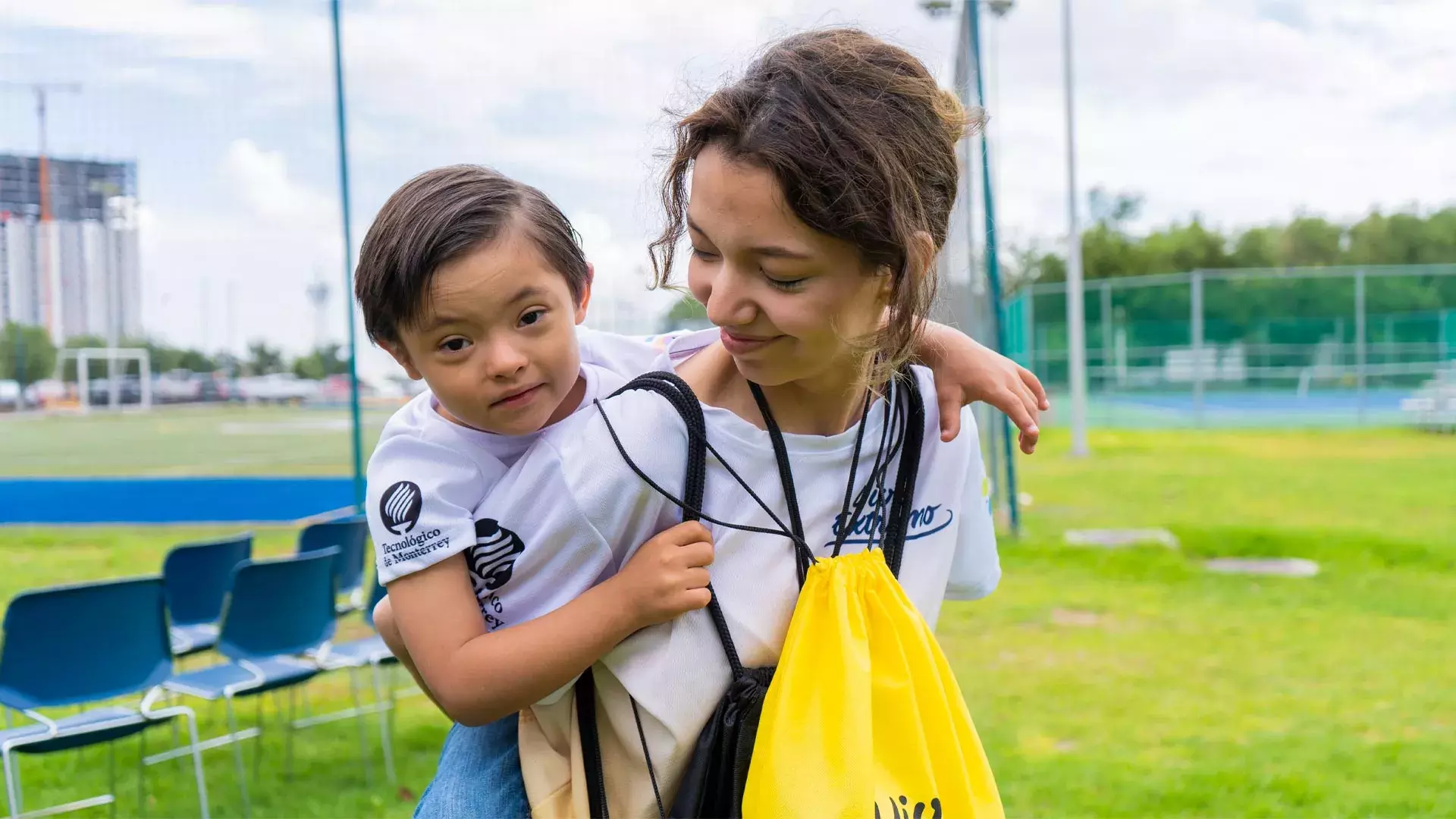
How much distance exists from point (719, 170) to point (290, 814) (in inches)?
151

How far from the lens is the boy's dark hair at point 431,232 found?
1403 mm

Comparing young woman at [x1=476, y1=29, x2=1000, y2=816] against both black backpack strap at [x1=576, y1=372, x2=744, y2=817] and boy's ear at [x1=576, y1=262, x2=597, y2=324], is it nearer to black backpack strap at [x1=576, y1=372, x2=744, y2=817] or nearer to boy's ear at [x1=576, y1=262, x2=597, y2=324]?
black backpack strap at [x1=576, y1=372, x2=744, y2=817]

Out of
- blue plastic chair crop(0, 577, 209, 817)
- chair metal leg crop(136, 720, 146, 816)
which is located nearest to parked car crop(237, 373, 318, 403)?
chair metal leg crop(136, 720, 146, 816)

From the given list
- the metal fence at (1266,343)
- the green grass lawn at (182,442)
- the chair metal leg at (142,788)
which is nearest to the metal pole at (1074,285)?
the metal fence at (1266,343)

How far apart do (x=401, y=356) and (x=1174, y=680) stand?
5265 millimetres

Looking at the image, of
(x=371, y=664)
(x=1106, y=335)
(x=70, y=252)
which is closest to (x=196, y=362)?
(x=70, y=252)

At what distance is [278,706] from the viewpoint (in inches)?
238

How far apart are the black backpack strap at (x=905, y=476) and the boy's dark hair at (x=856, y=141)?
0.11m

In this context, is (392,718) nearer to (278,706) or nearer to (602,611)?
(278,706)

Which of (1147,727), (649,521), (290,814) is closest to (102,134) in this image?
(290,814)

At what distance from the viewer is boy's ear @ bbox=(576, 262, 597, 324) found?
1645 millimetres

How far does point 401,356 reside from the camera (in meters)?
1.54

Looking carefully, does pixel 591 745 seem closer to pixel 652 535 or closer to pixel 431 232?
pixel 652 535

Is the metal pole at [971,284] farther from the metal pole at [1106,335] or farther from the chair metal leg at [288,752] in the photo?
the metal pole at [1106,335]
